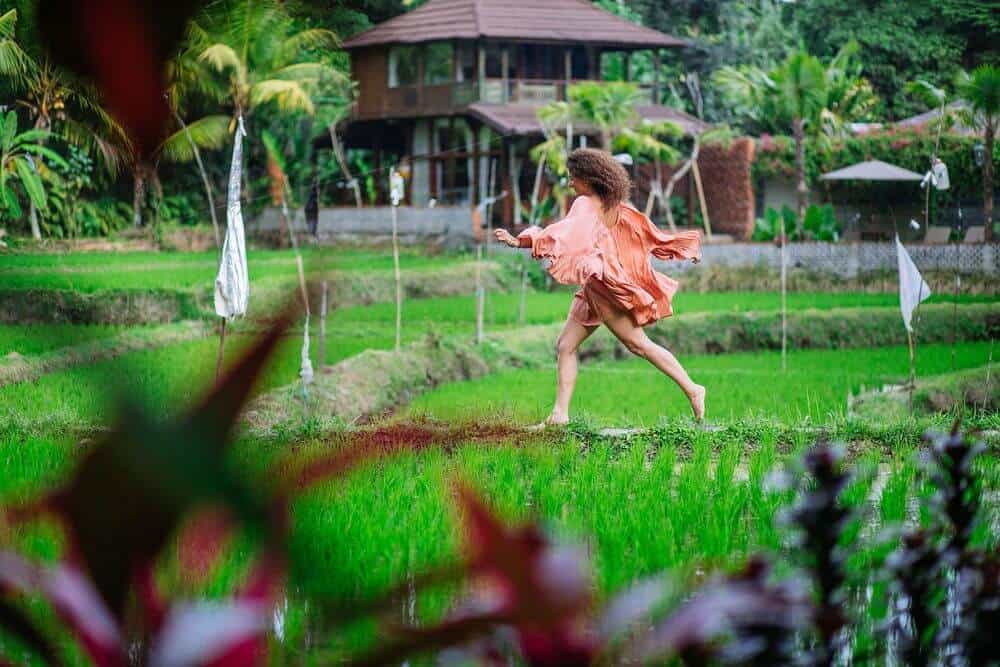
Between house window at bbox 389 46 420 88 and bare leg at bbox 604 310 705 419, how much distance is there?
22.4m

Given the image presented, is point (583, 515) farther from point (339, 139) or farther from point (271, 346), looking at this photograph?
point (339, 139)

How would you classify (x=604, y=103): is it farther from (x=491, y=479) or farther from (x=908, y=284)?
(x=491, y=479)

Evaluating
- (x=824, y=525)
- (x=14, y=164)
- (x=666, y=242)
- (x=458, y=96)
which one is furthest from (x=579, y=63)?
(x=824, y=525)

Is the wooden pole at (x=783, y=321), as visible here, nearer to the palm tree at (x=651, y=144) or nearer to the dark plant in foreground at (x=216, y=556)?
the palm tree at (x=651, y=144)

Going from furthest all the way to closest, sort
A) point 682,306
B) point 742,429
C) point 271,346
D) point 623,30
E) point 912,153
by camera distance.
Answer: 1. point 623,30
2. point 912,153
3. point 682,306
4. point 742,429
5. point 271,346

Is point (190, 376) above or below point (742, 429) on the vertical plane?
above

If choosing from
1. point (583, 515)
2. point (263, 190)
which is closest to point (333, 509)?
point (583, 515)

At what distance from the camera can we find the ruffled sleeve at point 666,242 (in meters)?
6.63

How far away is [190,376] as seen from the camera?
24.0 inches

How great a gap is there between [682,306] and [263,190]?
→ 13.9 metres

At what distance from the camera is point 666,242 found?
22.4 ft

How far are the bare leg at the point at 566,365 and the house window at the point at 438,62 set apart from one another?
22010mm

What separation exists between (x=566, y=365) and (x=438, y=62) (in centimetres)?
2249

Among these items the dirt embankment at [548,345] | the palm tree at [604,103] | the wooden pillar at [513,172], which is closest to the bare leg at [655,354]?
the dirt embankment at [548,345]
